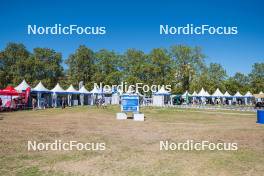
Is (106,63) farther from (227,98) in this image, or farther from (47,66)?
(227,98)

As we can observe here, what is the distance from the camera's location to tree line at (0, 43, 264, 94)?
80.2 meters

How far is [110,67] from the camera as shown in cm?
9056

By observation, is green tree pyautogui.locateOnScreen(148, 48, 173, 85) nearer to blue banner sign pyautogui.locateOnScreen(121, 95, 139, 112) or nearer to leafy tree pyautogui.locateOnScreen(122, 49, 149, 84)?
leafy tree pyautogui.locateOnScreen(122, 49, 149, 84)

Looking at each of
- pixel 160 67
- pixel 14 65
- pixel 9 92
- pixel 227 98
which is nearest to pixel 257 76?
pixel 227 98

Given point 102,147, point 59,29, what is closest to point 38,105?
point 59,29

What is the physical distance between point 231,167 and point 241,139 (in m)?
5.79

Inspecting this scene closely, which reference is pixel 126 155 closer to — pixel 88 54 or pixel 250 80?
pixel 88 54

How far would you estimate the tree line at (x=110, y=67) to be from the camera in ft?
263

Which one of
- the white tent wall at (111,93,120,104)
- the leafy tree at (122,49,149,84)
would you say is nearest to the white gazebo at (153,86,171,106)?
the white tent wall at (111,93,120,104)

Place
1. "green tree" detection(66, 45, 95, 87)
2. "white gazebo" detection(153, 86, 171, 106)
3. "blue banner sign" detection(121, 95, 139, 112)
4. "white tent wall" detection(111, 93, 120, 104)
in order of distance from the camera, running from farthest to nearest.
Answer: "green tree" detection(66, 45, 95, 87)
"white tent wall" detection(111, 93, 120, 104)
"white gazebo" detection(153, 86, 171, 106)
"blue banner sign" detection(121, 95, 139, 112)

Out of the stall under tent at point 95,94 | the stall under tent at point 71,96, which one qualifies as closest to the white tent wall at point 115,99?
the stall under tent at point 95,94

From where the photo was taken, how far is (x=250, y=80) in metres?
112

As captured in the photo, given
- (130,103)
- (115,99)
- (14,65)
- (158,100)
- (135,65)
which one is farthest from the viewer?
(135,65)

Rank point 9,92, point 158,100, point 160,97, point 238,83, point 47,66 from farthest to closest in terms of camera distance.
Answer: point 238,83 < point 47,66 < point 158,100 < point 160,97 < point 9,92
